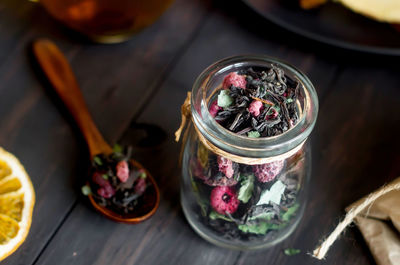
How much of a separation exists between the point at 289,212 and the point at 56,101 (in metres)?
0.46

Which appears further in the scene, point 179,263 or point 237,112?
point 179,263

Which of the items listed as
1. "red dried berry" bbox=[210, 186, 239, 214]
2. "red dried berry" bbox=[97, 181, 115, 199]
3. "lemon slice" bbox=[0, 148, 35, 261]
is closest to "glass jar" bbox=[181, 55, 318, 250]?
"red dried berry" bbox=[210, 186, 239, 214]

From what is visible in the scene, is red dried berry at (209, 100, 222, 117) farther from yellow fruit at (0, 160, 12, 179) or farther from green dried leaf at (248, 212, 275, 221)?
yellow fruit at (0, 160, 12, 179)

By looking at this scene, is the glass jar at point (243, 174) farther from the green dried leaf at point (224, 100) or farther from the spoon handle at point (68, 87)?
the spoon handle at point (68, 87)

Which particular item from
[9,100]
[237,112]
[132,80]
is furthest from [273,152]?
[9,100]

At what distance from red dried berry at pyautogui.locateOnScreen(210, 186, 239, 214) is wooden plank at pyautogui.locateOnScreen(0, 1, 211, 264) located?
0.84 feet

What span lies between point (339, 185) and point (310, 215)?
0.25 ft

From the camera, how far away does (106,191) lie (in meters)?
0.86

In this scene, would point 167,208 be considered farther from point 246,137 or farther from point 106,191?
point 246,137

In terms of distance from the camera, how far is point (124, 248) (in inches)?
33.8

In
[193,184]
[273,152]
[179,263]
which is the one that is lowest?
[179,263]

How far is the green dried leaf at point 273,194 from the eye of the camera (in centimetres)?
75

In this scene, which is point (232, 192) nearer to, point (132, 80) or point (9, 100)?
point (132, 80)

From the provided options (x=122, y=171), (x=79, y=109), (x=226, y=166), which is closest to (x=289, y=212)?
(x=226, y=166)
